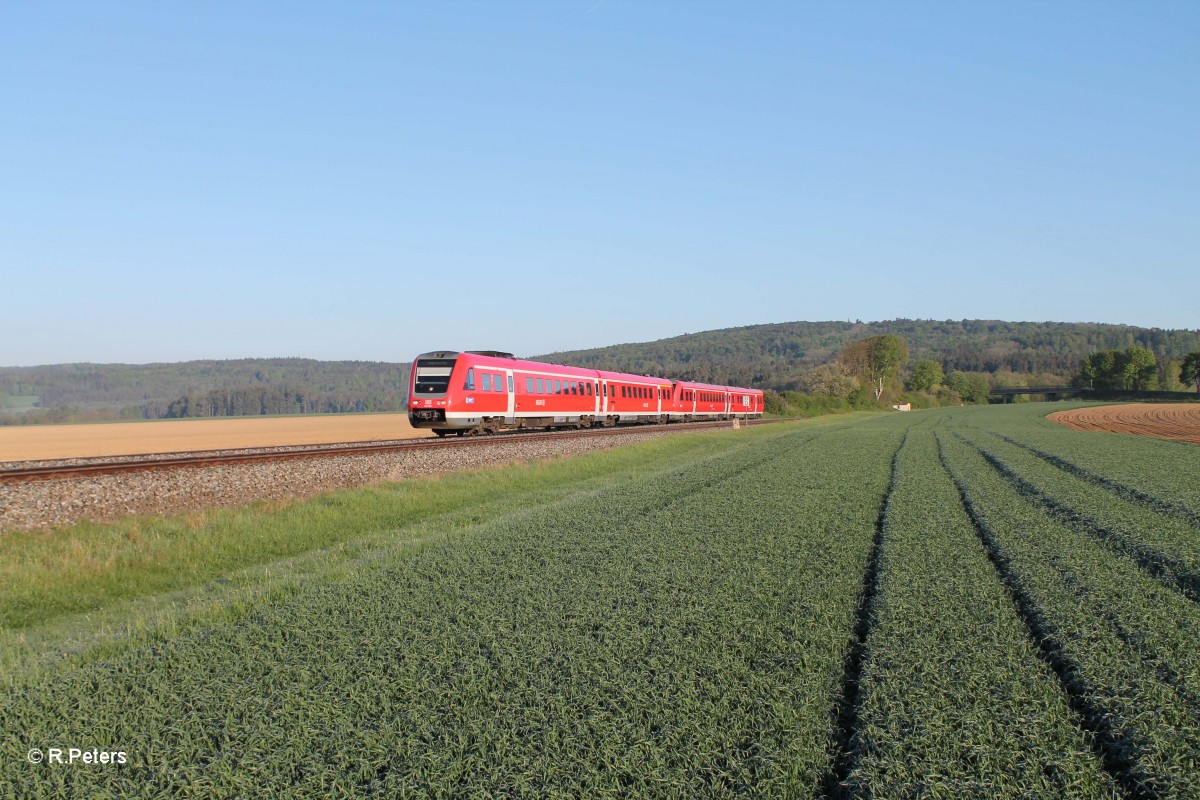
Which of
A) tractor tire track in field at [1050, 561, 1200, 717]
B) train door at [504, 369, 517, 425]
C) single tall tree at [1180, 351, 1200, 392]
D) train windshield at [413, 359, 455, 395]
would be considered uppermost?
single tall tree at [1180, 351, 1200, 392]

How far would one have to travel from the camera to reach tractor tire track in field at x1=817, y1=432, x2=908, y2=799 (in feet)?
11.9

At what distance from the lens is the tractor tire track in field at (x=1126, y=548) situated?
283 inches

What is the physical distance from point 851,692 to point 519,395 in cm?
2533

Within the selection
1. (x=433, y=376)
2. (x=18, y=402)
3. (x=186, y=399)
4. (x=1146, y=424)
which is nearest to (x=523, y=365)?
(x=433, y=376)

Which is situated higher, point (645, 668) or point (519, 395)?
point (519, 395)

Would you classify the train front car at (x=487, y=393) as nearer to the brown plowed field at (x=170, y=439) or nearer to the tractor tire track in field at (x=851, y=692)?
the brown plowed field at (x=170, y=439)

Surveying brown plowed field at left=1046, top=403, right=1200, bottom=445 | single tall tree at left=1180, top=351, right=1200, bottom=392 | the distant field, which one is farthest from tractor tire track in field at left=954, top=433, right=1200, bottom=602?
the distant field

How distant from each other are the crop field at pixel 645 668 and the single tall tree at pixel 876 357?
106 m

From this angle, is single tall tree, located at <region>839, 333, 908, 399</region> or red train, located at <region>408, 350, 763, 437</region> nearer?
red train, located at <region>408, 350, 763, 437</region>

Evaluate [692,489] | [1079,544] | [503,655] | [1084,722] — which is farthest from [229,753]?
[692,489]

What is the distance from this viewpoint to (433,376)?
83.6 ft

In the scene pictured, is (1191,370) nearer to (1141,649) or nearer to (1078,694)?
(1141,649)

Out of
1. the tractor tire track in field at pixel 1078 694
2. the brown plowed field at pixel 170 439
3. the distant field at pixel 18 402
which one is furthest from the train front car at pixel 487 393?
the distant field at pixel 18 402

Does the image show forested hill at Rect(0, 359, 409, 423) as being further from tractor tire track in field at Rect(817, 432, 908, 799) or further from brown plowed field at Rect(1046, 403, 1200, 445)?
tractor tire track in field at Rect(817, 432, 908, 799)
